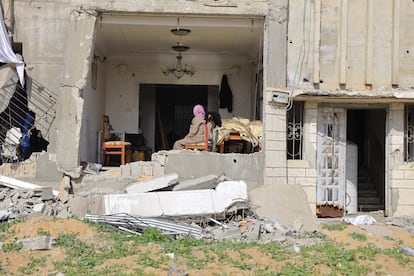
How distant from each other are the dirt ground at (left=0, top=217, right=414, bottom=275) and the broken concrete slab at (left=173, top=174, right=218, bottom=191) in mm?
1976

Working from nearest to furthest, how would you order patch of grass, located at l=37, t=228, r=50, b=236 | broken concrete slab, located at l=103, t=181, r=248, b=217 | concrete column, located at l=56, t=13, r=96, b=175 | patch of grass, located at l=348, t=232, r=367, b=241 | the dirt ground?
the dirt ground, patch of grass, located at l=37, t=228, r=50, b=236, patch of grass, located at l=348, t=232, r=367, b=241, broken concrete slab, located at l=103, t=181, r=248, b=217, concrete column, located at l=56, t=13, r=96, b=175

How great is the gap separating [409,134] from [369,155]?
7.94ft

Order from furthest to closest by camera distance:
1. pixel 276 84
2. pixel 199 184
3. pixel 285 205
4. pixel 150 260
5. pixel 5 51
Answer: pixel 276 84 → pixel 5 51 → pixel 285 205 → pixel 199 184 → pixel 150 260

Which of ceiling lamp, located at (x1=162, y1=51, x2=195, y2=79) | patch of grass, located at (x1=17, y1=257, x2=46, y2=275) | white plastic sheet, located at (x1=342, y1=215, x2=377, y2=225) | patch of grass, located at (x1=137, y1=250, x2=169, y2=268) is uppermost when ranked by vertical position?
ceiling lamp, located at (x1=162, y1=51, x2=195, y2=79)

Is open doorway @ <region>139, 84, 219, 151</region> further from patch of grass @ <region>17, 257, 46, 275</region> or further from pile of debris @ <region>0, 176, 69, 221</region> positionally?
patch of grass @ <region>17, 257, 46, 275</region>

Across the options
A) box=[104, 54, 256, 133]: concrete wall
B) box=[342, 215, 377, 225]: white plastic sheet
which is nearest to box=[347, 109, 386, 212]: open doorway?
box=[342, 215, 377, 225]: white plastic sheet

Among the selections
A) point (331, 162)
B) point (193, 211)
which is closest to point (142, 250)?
point (193, 211)

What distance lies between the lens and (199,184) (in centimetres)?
1073

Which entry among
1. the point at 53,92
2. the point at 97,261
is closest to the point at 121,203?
Result: the point at 97,261

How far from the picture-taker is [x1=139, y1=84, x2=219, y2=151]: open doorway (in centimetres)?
1700

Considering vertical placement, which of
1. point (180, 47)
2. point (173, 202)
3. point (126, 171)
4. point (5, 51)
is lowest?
point (173, 202)

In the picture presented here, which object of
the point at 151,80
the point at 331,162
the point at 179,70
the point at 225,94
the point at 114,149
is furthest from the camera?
the point at 151,80

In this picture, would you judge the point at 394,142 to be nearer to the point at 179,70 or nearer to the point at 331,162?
the point at 331,162

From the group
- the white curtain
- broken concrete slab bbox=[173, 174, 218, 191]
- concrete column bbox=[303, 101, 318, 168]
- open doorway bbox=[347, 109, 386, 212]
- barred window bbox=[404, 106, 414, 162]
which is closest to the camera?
broken concrete slab bbox=[173, 174, 218, 191]
